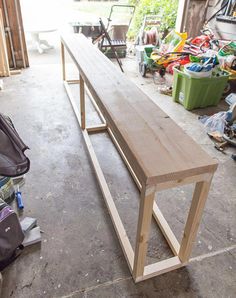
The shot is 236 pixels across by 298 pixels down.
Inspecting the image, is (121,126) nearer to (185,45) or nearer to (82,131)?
(82,131)

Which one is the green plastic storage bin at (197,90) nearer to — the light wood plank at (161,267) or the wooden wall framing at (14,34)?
the light wood plank at (161,267)

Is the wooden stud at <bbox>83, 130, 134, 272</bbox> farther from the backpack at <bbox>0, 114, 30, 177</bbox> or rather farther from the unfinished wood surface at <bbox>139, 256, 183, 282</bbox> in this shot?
the backpack at <bbox>0, 114, 30, 177</bbox>

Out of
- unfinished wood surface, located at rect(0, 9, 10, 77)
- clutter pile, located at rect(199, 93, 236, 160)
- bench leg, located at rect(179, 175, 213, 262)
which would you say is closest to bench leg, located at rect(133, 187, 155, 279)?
bench leg, located at rect(179, 175, 213, 262)

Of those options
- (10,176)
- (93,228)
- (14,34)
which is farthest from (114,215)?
(14,34)

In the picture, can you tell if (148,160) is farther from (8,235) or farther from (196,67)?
(196,67)

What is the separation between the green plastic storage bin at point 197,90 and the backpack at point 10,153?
2.16 meters

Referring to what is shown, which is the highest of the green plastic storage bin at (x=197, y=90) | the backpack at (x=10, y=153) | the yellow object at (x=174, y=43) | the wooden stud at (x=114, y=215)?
the yellow object at (x=174, y=43)

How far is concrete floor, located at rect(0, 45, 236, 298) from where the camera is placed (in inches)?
50.5

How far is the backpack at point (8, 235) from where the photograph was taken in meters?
1.25

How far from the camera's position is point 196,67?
2.79 metres

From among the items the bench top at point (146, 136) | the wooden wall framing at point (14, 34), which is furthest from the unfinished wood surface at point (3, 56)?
the bench top at point (146, 136)

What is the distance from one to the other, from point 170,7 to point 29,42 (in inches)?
132

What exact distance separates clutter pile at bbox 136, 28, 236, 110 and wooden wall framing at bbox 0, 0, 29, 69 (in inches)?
76.6

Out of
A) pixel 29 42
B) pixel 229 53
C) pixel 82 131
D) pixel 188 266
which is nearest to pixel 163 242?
pixel 188 266
